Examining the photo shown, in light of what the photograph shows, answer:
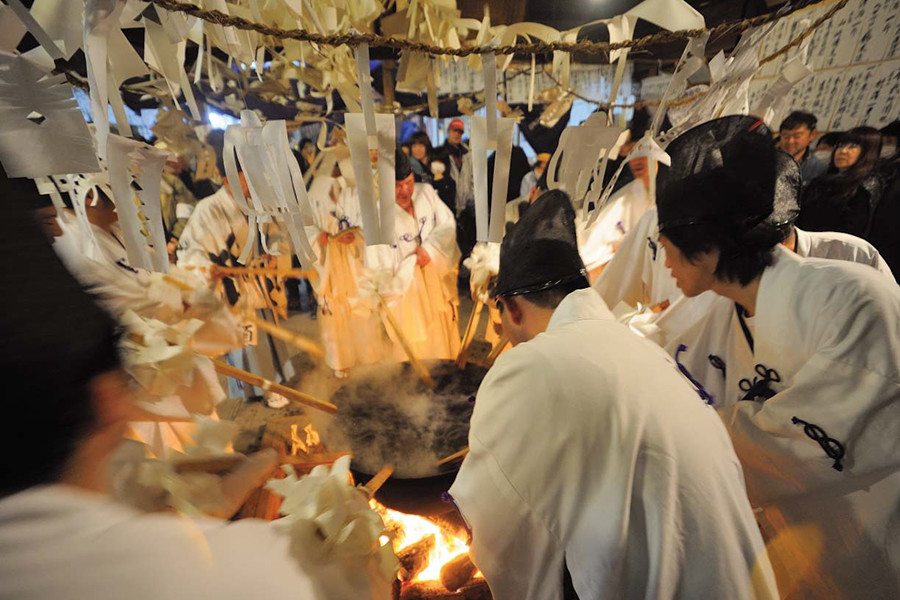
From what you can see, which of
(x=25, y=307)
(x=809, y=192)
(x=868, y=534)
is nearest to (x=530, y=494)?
(x=25, y=307)

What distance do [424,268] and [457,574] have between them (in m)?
3.96

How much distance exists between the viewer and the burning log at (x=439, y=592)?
2.02 metres

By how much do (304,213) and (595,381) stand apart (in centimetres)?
136

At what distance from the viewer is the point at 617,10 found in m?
3.94

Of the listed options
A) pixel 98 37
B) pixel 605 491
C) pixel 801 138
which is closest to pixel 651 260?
pixel 801 138

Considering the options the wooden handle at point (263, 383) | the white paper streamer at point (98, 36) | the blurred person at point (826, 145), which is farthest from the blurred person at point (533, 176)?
the white paper streamer at point (98, 36)

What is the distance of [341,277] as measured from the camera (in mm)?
5281

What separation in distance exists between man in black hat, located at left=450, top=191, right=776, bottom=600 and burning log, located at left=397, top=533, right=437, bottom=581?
38.1 inches

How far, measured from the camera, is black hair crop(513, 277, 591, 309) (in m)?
1.77

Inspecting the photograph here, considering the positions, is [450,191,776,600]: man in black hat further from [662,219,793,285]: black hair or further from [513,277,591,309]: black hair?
[662,219,793,285]: black hair

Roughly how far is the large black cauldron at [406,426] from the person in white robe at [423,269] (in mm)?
1776

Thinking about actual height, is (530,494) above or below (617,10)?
below

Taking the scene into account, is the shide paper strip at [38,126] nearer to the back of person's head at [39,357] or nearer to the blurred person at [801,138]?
the back of person's head at [39,357]

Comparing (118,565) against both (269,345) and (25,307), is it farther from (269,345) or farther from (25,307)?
(269,345)
